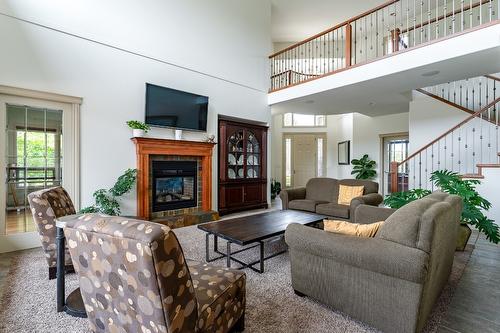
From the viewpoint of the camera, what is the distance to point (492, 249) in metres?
3.28

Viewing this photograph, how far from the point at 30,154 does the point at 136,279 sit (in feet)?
11.3

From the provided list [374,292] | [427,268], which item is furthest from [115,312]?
[427,268]

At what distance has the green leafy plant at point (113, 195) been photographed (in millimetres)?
3654

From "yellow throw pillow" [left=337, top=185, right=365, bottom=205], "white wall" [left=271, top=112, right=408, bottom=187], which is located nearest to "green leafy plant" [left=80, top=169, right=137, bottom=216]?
"yellow throw pillow" [left=337, top=185, right=365, bottom=205]

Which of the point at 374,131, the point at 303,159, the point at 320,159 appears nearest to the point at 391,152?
the point at 374,131

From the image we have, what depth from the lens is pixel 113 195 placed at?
3.88m

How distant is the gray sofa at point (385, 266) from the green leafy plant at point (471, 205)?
4.59ft

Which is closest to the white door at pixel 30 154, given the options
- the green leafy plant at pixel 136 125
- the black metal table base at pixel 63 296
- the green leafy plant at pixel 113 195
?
the green leafy plant at pixel 113 195

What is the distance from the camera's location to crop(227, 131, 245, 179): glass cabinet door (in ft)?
18.4

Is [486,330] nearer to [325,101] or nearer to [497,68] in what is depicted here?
[497,68]

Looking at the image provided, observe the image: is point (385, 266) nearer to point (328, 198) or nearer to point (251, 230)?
point (251, 230)

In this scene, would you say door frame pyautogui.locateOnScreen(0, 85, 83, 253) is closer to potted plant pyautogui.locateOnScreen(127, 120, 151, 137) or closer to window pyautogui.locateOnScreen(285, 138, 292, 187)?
potted plant pyautogui.locateOnScreen(127, 120, 151, 137)

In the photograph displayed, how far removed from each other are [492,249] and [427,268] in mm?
2882

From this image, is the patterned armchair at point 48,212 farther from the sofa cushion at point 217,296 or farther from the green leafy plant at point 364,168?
the green leafy plant at point 364,168
